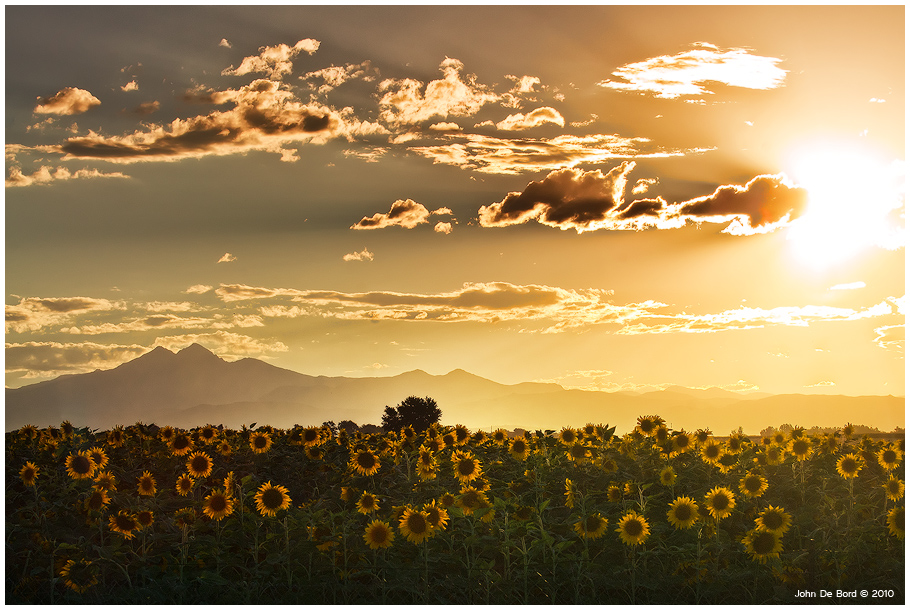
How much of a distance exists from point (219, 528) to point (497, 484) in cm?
476

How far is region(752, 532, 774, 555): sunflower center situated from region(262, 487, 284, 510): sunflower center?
681 centimetres

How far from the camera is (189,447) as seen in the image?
1451 centimetres

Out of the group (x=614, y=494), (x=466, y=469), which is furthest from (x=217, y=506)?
(x=614, y=494)

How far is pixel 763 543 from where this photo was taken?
35.9 ft

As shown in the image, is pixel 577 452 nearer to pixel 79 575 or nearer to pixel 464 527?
pixel 464 527

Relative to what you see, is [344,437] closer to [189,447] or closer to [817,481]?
[189,447]

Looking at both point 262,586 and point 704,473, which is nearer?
point 262,586

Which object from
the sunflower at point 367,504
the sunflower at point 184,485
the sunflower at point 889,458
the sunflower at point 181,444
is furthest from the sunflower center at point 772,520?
the sunflower at point 181,444

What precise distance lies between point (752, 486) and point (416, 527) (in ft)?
18.0

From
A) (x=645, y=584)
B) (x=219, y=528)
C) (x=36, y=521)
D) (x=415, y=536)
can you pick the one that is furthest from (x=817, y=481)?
(x=36, y=521)

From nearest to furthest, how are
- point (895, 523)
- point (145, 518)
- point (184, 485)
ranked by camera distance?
point (145, 518), point (895, 523), point (184, 485)

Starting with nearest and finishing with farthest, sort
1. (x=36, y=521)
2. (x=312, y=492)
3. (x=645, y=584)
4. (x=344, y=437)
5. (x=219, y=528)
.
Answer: (x=645, y=584), (x=219, y=528), (x=36, y=521), (x=312, y=492), (x=344, y=437)

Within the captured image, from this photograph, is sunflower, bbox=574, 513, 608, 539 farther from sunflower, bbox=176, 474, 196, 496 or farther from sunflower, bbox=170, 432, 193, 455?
sunflower, bbox=170, 432, 193, 455

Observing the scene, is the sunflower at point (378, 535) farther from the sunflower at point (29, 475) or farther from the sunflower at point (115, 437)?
the sunflower at point (115, 437)
